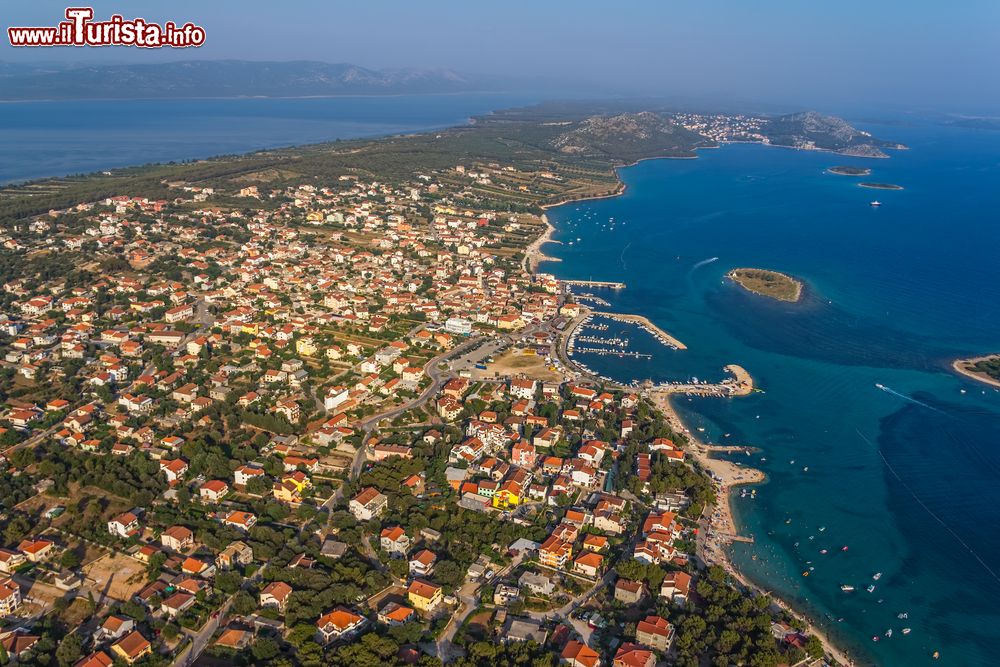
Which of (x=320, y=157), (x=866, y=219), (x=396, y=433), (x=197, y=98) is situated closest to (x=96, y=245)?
(x=396, y=433)

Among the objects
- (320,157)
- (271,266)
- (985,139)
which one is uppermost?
(985,139)

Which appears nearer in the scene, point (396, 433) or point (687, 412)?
point (396, 433)

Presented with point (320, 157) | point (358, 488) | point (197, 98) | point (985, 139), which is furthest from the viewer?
point (197, 98)

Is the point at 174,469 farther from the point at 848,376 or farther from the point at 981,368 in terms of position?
the point at 981,368

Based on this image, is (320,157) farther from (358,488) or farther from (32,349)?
(358,488)

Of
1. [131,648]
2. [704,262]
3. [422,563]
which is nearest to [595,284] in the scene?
[704,262]

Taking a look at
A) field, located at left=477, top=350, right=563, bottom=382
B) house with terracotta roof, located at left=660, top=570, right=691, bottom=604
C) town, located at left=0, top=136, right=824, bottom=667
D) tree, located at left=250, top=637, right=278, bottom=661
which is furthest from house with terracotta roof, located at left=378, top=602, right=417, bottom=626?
field, located at left=477, top=350, right=563, bottom=382

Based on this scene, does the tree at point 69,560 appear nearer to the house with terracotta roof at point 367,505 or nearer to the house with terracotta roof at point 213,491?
the house with terracotta roof at point 213,491
